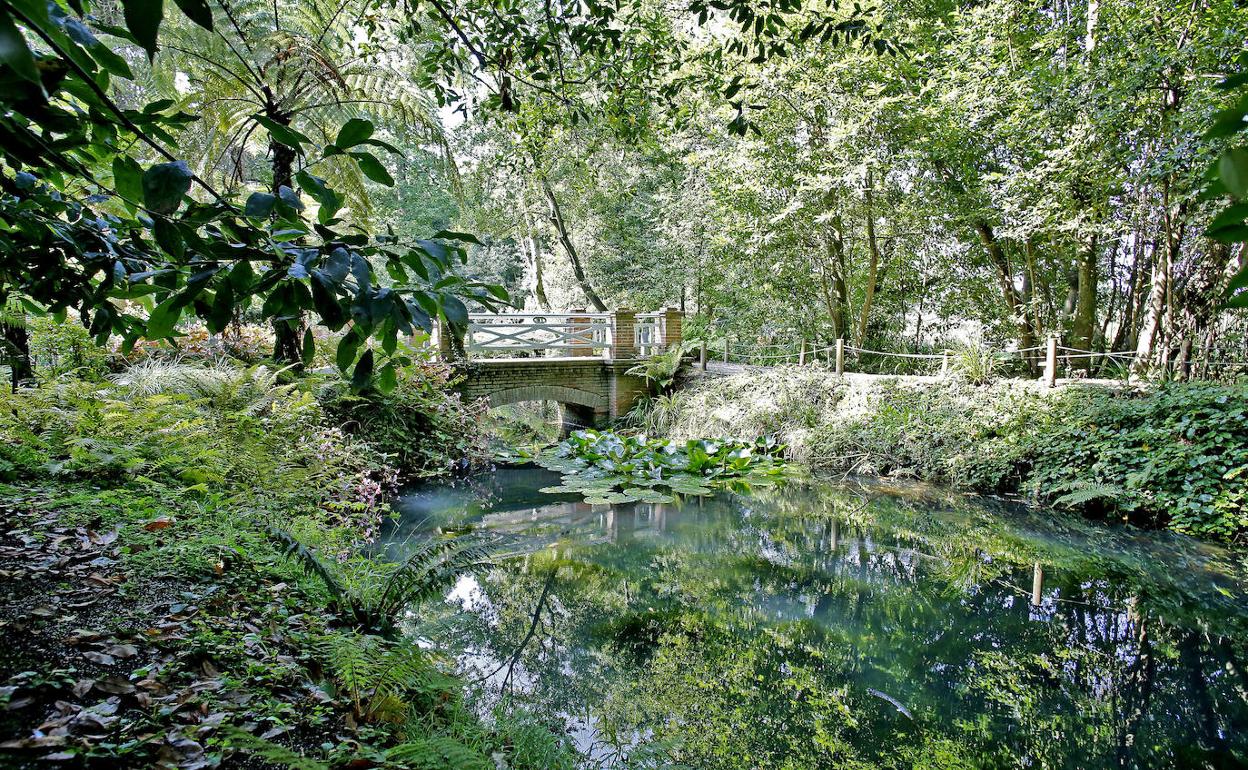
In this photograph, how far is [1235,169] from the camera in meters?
0.46

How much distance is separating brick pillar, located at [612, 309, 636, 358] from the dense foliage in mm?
2287

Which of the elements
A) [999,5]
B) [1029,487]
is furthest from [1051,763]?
[999,5]

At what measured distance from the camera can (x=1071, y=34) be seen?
8008 mm

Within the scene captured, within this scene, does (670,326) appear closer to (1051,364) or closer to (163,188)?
(1051,364)

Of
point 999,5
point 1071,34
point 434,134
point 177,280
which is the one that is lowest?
point 177,280

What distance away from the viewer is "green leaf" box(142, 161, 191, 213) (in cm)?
103

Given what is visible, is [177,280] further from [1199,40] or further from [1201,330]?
[1201,330]

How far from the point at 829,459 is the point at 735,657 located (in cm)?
616

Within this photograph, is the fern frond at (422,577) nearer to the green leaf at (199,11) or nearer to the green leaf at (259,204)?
the green leaf at (259,204)

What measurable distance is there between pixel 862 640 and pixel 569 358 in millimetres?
8867

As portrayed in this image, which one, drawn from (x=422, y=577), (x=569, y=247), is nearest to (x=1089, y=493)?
(x=422, y=577)

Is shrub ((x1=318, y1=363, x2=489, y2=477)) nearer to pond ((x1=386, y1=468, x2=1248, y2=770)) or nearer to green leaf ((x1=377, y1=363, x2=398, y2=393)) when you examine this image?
pond ((x1=386, y1=468, x2=1248, y2=770))

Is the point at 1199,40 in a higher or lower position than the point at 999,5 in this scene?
lower

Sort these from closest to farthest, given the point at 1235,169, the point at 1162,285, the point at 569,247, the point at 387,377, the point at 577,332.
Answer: the point at 1235,169 < the point at 387,377 < the point at 1162,285 < the point at 577,332 < the point at 569,247
